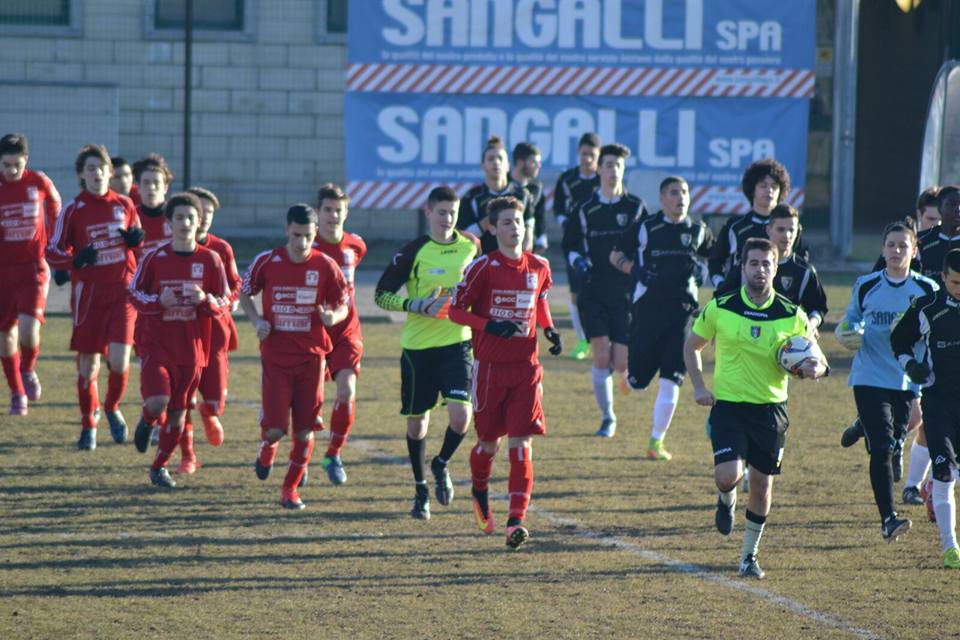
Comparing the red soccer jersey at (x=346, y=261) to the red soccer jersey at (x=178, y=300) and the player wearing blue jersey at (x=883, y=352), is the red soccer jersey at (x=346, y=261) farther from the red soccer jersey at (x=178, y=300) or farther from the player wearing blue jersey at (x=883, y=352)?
the player wearing blue jersey at (x=883, y=352)

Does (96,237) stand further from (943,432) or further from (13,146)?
(943,432)

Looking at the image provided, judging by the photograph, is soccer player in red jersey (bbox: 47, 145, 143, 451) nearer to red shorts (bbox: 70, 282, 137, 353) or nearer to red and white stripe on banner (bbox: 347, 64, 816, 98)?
red shorts (bbox: 70, 282, 137, 353)

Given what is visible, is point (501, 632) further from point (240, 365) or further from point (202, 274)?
point (240, 365)

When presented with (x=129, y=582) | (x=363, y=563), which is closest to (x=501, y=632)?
(x=363, y=563)

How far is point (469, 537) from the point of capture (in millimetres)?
10250

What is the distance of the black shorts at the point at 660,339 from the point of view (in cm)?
1266

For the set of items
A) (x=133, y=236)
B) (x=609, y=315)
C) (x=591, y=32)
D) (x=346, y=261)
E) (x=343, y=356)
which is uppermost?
(x=591, y=32)

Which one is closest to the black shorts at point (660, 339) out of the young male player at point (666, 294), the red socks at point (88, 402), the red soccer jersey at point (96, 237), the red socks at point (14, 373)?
the young male player at point (666, 294)

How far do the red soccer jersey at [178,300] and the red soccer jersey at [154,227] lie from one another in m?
1.81

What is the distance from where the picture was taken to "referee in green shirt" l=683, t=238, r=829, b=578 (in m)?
9.30

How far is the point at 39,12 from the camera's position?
93.3 feet

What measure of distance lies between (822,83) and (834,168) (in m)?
7.40

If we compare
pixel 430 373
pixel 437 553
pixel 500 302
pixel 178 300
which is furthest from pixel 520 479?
pixel 178 300

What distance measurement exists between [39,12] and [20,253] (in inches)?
619
